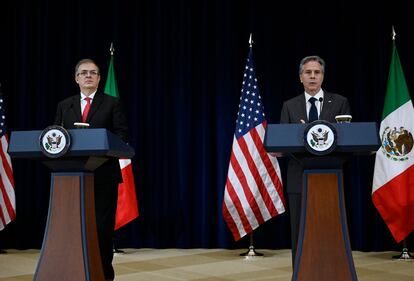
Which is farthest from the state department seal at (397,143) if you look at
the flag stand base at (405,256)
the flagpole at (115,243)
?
the flagpole at (115,243)

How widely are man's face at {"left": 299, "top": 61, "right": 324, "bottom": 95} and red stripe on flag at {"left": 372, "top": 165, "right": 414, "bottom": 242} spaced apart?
2.44m

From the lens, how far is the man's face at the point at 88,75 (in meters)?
3.36

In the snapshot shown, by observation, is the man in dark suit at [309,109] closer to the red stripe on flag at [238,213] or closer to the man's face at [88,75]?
the man's face at [88,75]

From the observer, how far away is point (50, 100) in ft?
21.1

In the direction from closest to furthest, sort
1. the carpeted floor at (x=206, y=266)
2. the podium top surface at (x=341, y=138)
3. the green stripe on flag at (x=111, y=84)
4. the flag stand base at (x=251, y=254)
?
the podium top surface at (x=341, y=138), the carpeted floor at (x=206, y=266), the flag stand base at (x=251, y=254), the green stripe on flag at (x=111, y=84)

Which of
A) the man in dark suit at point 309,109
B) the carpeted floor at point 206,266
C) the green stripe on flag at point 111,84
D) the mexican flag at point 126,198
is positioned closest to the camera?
the man in dark suit at point 309,109

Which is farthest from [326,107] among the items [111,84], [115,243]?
[115,243]

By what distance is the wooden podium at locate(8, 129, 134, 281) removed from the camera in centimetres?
276

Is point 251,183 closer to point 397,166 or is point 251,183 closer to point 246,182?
point 246,182

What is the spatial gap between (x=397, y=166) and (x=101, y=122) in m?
3.10

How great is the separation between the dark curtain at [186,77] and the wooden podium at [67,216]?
3320mm

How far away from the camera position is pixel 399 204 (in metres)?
5.18

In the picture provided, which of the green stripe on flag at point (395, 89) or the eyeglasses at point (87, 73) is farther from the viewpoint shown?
the green stripe on flag at point (395, 89)

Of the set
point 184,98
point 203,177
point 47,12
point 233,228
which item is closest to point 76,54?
point 47,12
